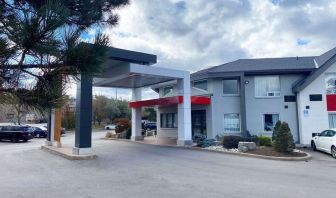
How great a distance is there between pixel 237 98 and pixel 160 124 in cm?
835

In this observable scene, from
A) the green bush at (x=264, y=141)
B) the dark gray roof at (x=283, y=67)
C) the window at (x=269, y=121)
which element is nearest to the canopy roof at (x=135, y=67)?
the dark gray roof at (x=283, y=67)

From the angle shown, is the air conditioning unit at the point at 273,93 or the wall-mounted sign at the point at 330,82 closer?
the wall-mounted sign at the point at 330,82

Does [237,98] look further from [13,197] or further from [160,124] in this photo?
[13,197]

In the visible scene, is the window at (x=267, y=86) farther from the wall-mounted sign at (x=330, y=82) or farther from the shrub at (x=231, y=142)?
the shrub at (x=231, y=142)

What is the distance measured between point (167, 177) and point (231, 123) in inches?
549

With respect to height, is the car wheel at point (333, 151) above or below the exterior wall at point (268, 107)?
below

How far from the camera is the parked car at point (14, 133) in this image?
2877cm

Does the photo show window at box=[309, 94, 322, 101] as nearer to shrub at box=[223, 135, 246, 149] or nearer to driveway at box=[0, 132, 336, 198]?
driveway at box=[0, 132, 336, 198]

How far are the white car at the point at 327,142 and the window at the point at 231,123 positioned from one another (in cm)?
588

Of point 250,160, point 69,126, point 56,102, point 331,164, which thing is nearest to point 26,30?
point 56,102

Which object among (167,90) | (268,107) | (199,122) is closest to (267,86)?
(268,107)

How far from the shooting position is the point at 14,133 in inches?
1131

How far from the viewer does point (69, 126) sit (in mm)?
49312

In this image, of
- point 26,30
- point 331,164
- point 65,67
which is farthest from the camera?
point 331,164
